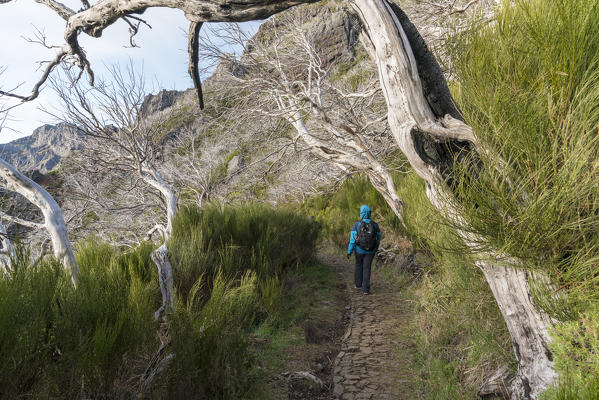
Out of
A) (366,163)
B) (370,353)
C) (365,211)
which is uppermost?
(366,163)

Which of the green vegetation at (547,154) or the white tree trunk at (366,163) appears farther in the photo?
the white tree trunk at (366,163)

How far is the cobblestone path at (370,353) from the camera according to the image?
9.44 feet

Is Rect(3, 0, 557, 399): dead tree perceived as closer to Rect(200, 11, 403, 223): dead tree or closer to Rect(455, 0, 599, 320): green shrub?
Rect(455, 0, 599, 320): green shrub

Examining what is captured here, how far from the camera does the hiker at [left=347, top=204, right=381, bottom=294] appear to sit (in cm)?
558

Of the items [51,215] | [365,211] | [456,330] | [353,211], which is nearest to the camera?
[51,215]

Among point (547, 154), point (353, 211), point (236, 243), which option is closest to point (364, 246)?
point (236, 243)

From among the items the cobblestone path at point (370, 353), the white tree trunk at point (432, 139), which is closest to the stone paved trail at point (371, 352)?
the cobblestone path at point (370, 353)

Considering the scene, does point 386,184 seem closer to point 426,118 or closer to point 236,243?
point 236,243

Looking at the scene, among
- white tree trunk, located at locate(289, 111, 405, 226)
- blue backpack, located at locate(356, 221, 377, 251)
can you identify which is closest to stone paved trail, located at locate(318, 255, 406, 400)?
blue backpack, located at locate(356, 221, 377, 251)

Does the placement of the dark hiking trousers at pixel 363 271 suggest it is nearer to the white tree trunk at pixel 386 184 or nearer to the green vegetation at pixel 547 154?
the white tree trunk at pixel 386 184

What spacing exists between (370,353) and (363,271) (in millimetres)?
2165

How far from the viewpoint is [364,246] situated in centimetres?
562

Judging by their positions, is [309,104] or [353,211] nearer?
[309,104]

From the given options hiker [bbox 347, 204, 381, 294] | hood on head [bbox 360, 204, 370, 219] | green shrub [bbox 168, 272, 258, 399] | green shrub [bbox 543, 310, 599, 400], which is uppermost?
hood on head [bbox 360, 204, 370, 219]
